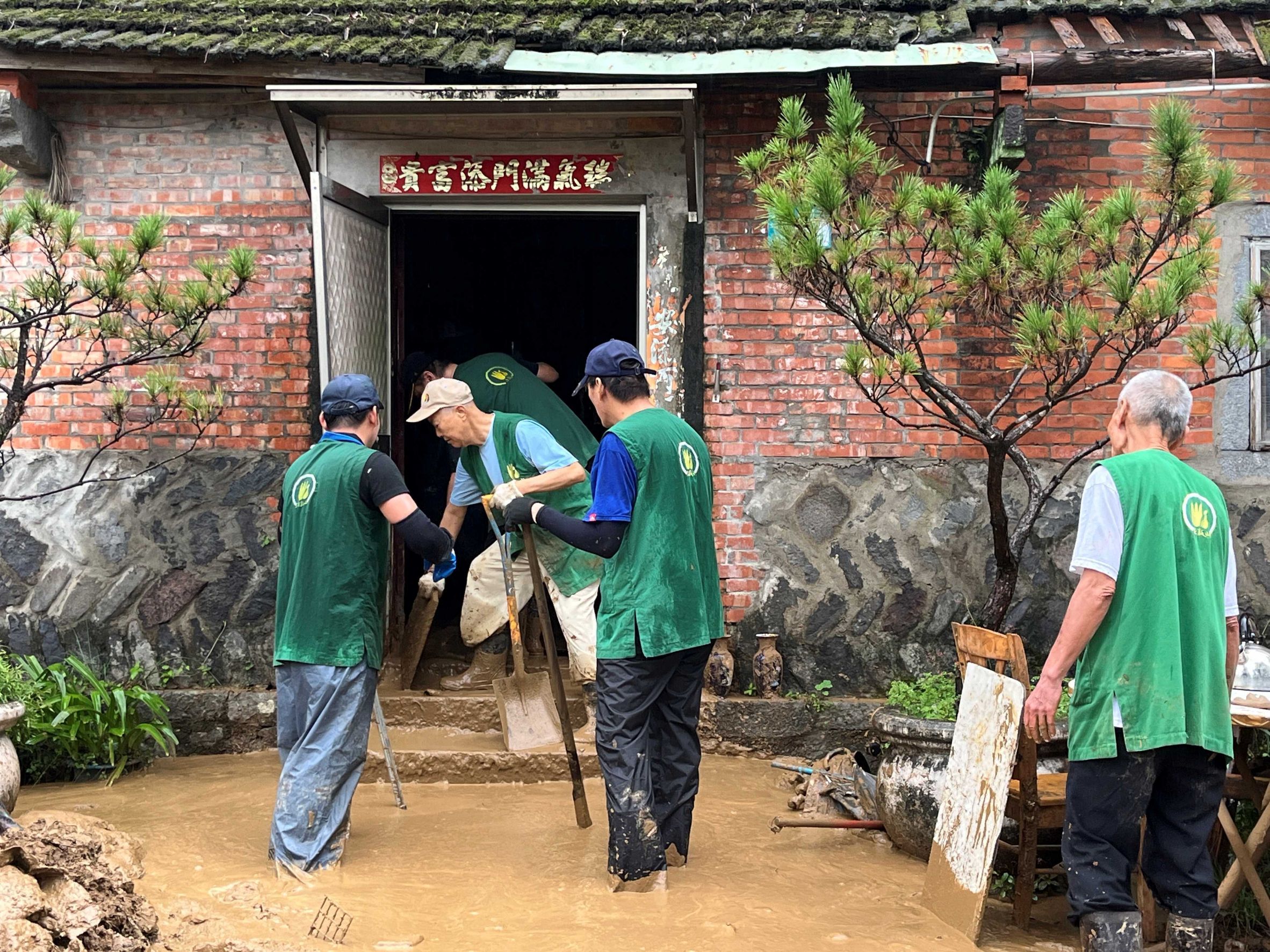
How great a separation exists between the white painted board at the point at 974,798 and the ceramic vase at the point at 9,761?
152 inches

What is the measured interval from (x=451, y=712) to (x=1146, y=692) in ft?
12.8

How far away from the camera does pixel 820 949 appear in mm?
3951

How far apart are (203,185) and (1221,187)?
5.24m

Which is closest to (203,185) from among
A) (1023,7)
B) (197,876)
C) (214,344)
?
(214,344)

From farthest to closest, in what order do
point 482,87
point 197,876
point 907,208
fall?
point 482,87 < point 907,208 < point 197,876

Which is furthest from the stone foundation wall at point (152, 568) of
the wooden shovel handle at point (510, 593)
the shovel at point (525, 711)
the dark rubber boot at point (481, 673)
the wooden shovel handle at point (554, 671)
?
the wooden shovel handle at point (554, 671)

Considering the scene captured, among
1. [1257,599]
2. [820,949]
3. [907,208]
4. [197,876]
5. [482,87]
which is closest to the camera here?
[820,949]

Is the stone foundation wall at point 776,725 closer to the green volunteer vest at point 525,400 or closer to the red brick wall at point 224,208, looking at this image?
the green volunteer vest at point 525,400

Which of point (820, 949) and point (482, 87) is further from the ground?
point (482, 87)

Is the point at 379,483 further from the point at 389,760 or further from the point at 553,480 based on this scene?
the point at 389,760

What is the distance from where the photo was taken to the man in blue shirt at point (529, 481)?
5.70 m

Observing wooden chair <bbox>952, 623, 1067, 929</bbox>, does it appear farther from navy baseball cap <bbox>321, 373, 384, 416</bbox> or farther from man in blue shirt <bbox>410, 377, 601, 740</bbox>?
navy baseball cap <bbox>321, 373, 384, 416</bbox>

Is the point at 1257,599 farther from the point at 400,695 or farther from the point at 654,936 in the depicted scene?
the point at 400,695

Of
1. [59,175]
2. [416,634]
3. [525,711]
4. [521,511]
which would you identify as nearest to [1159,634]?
[521,511]
